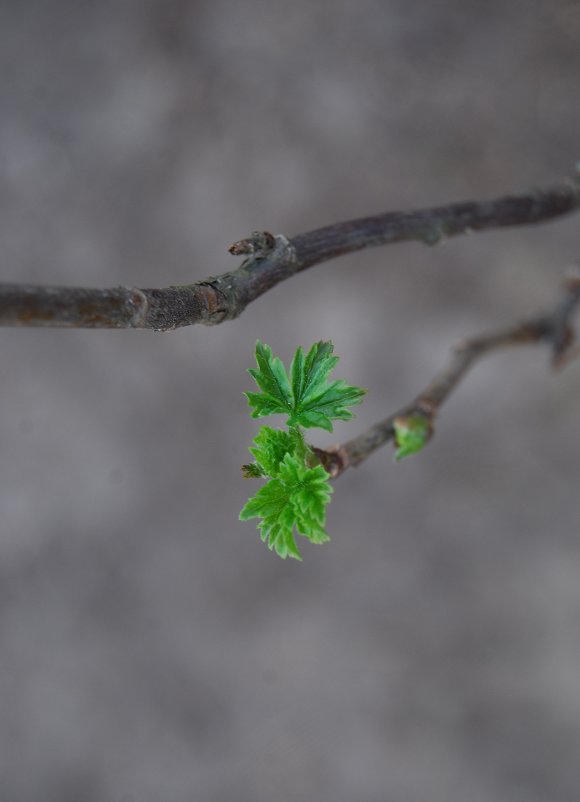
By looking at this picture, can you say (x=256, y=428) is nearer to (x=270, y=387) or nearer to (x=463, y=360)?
(x=463, y=360)

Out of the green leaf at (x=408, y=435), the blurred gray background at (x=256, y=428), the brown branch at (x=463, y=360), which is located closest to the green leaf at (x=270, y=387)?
the brown branch at (x=463, y=360)

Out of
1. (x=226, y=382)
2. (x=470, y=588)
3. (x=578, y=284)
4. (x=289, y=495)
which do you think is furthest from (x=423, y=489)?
(x=289, y=495)

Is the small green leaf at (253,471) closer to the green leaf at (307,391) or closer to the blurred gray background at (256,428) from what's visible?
the green leaf at (307,391)

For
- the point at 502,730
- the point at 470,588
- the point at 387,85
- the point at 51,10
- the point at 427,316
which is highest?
the point at 51,10

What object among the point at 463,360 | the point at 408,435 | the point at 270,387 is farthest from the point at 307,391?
the point at 463,360

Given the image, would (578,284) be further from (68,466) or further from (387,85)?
(68,466)

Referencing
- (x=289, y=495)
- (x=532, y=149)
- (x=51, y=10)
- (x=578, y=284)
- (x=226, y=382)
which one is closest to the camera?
(x=289, y=495)

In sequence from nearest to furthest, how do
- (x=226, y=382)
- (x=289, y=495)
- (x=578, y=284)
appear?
1. (x=289, y=495)
2. (x=578, y=284)
3. (x=226, y=382)

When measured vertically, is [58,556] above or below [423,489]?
above
